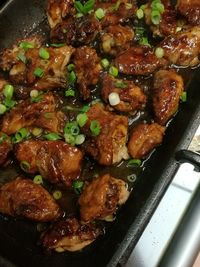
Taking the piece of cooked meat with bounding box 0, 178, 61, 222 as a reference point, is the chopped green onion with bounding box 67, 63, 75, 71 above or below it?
above

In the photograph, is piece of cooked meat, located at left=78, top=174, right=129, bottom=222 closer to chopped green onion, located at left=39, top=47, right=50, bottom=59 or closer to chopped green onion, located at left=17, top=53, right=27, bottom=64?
chopped green onion, located at left=39, top=47, right=50, bottom=59

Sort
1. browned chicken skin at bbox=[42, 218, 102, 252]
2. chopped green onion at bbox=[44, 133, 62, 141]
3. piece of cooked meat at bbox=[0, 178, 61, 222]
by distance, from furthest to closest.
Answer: chopped green onion at bbox=[44, 133, 62, 141] → piece of cooked meat at bbox=[0, 178, 61, 222] → browned chicken skin at bbox=[42, 218, 102, 252]

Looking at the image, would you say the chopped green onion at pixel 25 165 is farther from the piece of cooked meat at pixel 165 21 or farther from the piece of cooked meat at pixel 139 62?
the piece of cooked meat at pixel 165 21

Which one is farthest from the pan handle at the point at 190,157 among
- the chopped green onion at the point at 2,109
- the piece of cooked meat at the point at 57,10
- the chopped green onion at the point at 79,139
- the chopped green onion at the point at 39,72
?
the piece of cooked meat at the point at 57,10

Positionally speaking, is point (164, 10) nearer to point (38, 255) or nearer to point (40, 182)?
point (40, 182)

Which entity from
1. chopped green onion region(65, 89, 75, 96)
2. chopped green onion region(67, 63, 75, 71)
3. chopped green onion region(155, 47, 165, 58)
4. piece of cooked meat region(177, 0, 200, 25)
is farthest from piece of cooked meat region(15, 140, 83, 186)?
piece of cooked meat region(177, 0, 200, 25)

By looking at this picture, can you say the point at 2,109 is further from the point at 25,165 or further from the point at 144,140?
the point at 144,140
